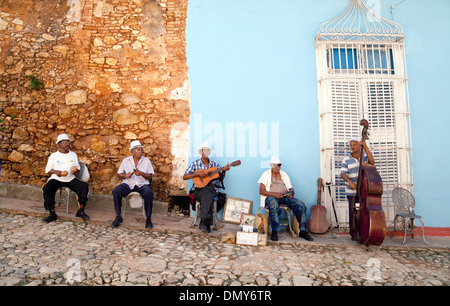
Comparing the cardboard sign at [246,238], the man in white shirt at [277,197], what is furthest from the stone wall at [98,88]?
the cardboard sign at [246,238]

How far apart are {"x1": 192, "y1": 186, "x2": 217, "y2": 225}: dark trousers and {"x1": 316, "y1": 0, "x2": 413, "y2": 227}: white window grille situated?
81.0 inches

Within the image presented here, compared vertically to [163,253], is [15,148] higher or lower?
higher

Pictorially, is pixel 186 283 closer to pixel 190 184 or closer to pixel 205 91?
pixel 190 184

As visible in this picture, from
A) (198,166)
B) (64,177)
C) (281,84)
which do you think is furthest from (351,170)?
(64,177)

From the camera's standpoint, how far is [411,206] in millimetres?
4879

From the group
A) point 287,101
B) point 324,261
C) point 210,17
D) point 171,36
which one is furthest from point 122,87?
point 324,261

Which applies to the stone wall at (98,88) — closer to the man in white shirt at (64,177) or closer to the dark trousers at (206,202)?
the man in white shirt at (64,177)

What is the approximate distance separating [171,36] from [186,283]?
4.38 meters

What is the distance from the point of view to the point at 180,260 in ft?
11.6

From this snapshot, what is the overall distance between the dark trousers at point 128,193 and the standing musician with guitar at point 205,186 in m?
0.63

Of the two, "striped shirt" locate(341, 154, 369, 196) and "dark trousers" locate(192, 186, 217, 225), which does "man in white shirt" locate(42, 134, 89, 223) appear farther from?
"striped shirt" locate(341, 154, 369, 196)

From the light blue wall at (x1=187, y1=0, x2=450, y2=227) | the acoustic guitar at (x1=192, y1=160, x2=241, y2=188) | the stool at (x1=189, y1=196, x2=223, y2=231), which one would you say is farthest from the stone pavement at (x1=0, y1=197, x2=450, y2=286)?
the light blue wall at (x1=187, y1=0, x2=450, y2=227)

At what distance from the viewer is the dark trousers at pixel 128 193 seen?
4672 millimetres

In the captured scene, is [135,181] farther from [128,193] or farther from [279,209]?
[279,209]
